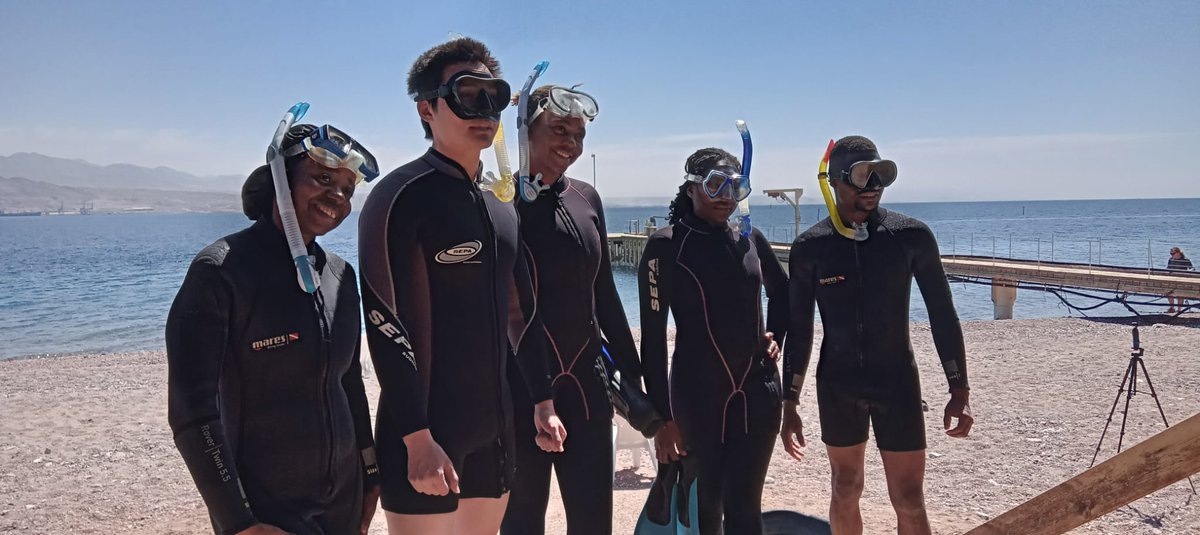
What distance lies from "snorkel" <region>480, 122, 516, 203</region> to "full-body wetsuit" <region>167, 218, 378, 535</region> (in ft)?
2.20

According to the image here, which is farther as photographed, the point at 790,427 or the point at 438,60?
the point at 790,427

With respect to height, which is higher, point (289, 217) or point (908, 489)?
point (289, 217)

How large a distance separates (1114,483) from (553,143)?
7.67 ft

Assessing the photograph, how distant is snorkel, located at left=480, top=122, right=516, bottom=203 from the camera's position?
2.84 meters

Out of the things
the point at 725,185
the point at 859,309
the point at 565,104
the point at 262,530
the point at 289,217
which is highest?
the point at 565,104

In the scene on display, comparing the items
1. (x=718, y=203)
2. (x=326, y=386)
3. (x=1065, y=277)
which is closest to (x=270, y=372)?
(x=326, y=386)

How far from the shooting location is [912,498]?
3604 mm

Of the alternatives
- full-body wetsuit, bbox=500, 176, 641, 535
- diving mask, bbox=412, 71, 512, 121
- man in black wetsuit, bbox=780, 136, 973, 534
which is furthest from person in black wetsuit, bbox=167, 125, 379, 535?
man in black wetsuit, bbox=780, 136, 973, 534

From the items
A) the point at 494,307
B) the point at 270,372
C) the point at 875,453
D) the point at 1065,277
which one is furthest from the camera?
the point at 1065,277

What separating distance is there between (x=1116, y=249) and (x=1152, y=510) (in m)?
66.7

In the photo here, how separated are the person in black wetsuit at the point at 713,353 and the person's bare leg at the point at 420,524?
1415mm

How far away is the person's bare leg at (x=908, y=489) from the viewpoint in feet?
11.8

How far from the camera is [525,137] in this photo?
10.7ft

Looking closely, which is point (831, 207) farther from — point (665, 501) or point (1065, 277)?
point (1065, 277)
